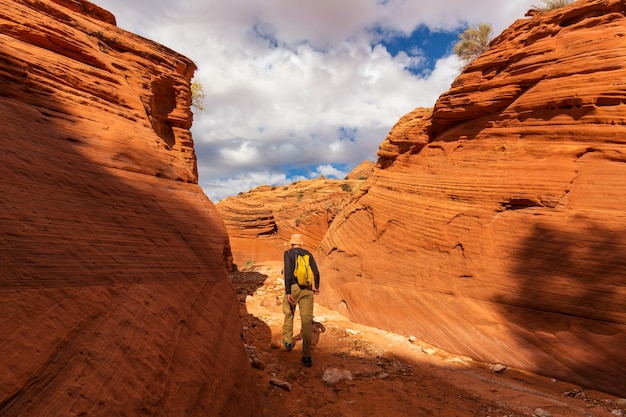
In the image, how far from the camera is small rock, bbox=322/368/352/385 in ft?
15.3

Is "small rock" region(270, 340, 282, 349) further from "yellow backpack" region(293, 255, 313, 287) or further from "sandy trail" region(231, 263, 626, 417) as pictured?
"yellow backpack" region(293, 255, 313, 287)

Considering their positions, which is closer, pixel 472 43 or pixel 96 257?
pixel 96 257

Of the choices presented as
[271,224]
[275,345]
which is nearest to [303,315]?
[275,345]

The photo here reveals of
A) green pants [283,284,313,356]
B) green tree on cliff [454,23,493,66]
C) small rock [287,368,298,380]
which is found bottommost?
small rock [287,368,298,380]

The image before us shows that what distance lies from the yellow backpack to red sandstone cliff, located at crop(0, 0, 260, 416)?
170 centimetres

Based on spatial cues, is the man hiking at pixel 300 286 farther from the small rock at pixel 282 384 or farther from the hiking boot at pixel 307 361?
the small rock at pixel 282 384

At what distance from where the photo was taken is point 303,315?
5477 millimetres

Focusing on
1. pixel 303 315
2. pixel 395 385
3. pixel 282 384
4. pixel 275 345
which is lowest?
pixel 395 385

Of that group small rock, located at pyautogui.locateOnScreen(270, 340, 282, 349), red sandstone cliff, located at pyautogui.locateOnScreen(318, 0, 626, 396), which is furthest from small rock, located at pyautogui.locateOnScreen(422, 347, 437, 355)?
small rock, located at pyautogui.locateOnScreen(270, 340, 282, 349)

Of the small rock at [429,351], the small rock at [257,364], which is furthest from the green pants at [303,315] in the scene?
the small rock at [429,351]

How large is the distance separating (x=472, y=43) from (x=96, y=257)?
1079 cm

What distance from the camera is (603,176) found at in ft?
17.8

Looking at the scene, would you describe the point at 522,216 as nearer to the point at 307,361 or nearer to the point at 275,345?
the point at 307,361

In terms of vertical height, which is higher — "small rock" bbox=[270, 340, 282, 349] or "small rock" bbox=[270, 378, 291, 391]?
"small rock" bbox=[270, 378, 291, 391]
